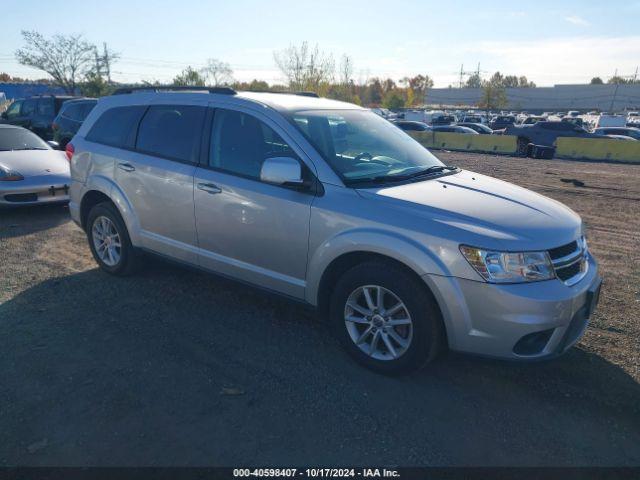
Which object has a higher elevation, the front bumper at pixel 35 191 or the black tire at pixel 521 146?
the black tire at pixel 521 146

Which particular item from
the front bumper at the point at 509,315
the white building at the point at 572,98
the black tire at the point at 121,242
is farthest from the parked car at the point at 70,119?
the white building at the point at 572,98

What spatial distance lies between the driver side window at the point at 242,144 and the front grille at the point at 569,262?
77.8 inches

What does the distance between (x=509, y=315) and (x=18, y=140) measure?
8.98 m

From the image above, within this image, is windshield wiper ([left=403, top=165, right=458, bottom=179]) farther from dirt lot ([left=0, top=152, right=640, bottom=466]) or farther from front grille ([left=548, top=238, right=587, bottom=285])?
dirt lot ([left=0, top=152, right=640, bottom=466])

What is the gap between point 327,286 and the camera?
141 inches

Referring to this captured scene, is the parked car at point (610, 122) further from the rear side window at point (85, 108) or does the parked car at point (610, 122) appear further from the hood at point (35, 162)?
the hood at point (35, 162)

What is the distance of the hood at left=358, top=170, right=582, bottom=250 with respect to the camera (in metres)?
2.97

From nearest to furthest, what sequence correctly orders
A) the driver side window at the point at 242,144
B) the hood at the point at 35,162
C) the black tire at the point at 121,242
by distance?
the driver side window at the point at 242,144
the black tire at the point at 121,242
the hood at the point at 35,162

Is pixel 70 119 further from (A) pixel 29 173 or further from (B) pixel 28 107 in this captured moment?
(A) pixel 29 173

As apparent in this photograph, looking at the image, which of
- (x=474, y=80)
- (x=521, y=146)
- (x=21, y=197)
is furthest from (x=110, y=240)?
(x=474, y=80)

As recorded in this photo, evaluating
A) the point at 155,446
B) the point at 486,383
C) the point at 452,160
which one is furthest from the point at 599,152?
the point at 155,446

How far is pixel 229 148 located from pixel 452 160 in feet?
48.8

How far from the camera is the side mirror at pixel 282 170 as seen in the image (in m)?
3.41

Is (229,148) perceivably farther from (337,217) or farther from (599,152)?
(599,152)
